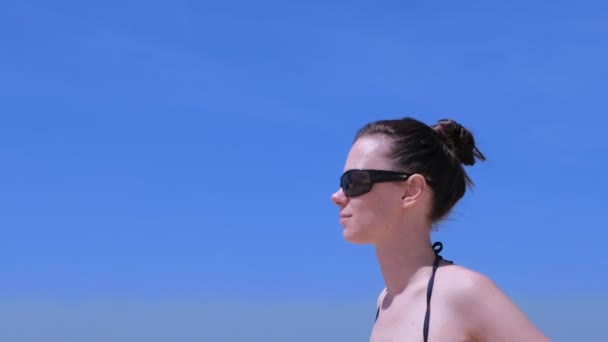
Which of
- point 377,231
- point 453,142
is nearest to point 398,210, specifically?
point 377,231

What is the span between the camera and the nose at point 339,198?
24.2 feet

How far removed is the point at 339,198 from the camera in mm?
7406

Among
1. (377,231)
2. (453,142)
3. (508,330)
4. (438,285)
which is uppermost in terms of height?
(453,142)

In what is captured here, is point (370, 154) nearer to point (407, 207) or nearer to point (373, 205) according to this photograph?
point (373, 205)

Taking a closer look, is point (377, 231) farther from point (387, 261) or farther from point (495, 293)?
point (495, 293)

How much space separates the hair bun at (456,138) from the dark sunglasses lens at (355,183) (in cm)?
67

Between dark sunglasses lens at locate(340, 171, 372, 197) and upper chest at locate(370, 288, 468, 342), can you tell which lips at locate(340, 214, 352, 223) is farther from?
upper chest at locate(370, 288, 468, 342)

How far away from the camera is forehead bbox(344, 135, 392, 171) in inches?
286

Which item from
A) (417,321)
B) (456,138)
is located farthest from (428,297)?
(456,138)

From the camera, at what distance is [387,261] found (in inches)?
287

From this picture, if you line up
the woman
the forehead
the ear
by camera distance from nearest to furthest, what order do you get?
the woman → the ear → the forehead

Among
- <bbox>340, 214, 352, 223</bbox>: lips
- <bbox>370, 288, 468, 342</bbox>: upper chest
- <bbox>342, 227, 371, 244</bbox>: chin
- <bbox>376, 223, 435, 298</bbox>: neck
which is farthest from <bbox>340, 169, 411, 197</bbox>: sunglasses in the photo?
<bbox>370, 288, 468, 342</bbox>: upper chest

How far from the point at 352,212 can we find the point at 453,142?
36.0 inches

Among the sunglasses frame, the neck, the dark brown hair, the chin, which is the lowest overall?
the neck
